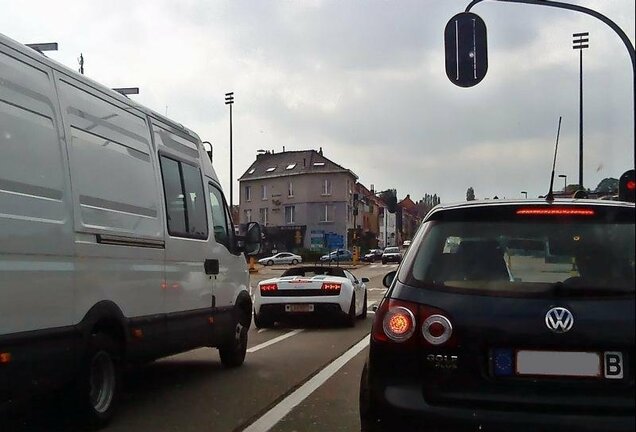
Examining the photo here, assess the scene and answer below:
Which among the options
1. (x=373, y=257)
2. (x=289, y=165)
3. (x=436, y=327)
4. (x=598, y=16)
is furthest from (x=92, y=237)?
(x=289, y=165)

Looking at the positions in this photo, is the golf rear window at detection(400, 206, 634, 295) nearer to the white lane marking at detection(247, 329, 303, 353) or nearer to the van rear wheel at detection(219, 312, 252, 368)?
the van rear wheel at detection(219, 312, 252, 368)

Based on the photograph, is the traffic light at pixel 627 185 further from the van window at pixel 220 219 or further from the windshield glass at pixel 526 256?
the windshield glass at pixel 526 256

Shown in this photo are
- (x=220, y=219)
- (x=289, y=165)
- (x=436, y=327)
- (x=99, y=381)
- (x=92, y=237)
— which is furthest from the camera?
(x=289, y=165)

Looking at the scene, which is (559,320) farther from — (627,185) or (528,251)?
(627,185)

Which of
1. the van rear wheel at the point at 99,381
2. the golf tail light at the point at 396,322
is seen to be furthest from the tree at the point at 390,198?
the golf tail light at the point at 396,322

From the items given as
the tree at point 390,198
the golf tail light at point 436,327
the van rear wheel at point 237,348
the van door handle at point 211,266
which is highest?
the tree at point 390,198

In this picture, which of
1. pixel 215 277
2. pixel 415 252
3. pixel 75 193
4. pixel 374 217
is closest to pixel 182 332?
pixel 215 277

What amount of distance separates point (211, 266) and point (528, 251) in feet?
15.9

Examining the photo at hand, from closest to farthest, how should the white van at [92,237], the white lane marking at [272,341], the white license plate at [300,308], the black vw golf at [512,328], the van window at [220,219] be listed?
the black vw golf at [512,328] → the white van at [92,237] → the van window at [220,219] → the white lane marking at [272,341] → the white license plate at [300,308]

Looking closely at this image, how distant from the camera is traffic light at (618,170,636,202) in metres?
11.4

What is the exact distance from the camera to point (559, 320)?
11.7 feet

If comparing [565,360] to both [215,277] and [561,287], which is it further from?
[215,277]

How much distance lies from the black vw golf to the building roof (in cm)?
7428

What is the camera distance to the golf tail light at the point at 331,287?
13.8 meters
